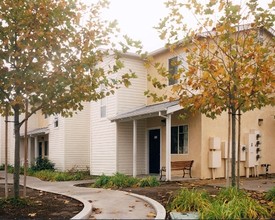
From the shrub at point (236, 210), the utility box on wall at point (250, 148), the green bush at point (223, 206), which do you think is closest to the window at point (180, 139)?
the utility box on wall at point (250, 148)

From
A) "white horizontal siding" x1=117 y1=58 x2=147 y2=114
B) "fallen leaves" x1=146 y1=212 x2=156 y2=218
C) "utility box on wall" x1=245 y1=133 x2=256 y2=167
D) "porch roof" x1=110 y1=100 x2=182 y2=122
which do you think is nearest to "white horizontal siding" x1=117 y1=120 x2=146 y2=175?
"white horizontal siding" x1=117 y1=58 x2=147 y2=114

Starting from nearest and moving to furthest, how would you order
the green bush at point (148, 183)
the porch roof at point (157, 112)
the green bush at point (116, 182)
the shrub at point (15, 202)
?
the shrub at point (15, 202)
the green bush at point (148, 183)
the green bush at point (116, 182)
the porch roof at point (157, 112)

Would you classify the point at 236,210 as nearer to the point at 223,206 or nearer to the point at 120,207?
the point at 223,206

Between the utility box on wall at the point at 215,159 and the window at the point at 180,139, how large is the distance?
53.4 inches

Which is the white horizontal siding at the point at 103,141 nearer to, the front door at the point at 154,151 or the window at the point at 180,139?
the front door at the point at 154,151

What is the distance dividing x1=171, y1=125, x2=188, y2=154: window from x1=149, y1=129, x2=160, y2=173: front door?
57.8 inches

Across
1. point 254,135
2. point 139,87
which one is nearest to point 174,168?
point 254,135

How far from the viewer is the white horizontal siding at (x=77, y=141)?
80.8ft

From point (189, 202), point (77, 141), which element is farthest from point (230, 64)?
point (77, 141)

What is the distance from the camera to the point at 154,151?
1942 centimetres

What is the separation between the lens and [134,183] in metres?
14.1

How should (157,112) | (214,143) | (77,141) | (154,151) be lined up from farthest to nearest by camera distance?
(77,141)
(154,151)
(214,143)
(157,112)

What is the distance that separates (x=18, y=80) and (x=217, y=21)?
5023 mm

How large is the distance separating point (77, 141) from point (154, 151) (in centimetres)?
748
